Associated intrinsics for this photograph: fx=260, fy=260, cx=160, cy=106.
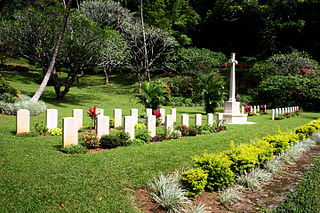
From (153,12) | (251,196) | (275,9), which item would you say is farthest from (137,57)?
(251,196)

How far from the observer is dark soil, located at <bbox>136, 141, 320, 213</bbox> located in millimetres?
4066

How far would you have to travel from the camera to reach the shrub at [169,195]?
3895 mm

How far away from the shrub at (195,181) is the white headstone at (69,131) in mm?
3241

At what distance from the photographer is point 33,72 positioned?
31.8 m

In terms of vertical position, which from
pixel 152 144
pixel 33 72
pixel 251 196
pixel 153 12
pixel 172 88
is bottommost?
pixel 251 196

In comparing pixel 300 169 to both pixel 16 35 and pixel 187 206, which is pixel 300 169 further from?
pixel 16 35

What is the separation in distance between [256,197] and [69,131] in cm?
444

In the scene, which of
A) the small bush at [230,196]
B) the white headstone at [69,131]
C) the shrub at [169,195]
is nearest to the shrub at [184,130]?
the white headstone at [69,131]

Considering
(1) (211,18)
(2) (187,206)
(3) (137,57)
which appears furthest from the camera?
(1) (211,18)

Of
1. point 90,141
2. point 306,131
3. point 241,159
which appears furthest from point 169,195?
point 306,131

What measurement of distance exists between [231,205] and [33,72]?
1290 inches

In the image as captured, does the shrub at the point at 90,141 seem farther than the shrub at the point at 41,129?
No

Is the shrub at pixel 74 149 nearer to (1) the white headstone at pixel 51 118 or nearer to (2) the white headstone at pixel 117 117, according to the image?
(1) the white headstone at pixel 51 118

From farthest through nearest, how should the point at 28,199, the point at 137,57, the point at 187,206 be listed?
the point at 137,57, the point at 187,206, the point at 28,199
